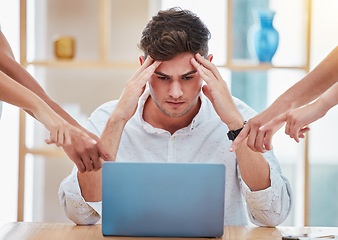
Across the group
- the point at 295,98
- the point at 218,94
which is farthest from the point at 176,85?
the point at 295,98

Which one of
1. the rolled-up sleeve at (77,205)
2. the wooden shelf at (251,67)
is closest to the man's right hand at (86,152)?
the rolled-up sleeve at (77,205)

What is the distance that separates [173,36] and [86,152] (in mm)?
586

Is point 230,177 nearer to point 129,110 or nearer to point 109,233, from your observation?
point 129,110

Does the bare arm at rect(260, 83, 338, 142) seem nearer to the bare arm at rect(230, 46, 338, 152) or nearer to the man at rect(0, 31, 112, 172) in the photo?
the bare arm at rect(230, 46, 338, 152)

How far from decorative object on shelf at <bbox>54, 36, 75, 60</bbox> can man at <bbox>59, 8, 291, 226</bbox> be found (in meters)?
1.29

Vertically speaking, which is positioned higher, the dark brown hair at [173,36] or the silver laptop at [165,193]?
the dark brown hair at [173,36]

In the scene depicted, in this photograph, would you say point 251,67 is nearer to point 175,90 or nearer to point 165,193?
point 175,90

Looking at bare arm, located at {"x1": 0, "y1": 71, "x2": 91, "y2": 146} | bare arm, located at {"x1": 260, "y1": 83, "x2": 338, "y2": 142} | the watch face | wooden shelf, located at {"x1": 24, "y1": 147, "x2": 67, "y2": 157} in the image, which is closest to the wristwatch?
the watch face

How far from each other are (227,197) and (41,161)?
6.36ft

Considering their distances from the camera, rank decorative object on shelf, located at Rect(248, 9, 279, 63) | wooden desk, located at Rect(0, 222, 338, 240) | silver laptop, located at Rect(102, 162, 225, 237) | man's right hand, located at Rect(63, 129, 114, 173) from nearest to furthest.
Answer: silver laptop, located at Rect(102, 162, 225, 237) < wooden desk, located at Rect(0, 222, 338, 240) < man's right hand, located at Rect(63, 129, 114, 173) < decorative object on shelf, located at Rect(248, 9, 279, 63)

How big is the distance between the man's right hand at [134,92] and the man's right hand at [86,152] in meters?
0.23

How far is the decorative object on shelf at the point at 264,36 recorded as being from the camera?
129 inches

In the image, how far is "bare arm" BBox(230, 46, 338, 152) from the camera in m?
1.84

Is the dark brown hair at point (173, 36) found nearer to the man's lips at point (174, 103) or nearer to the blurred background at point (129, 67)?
the man's lips at point (174, 103)
